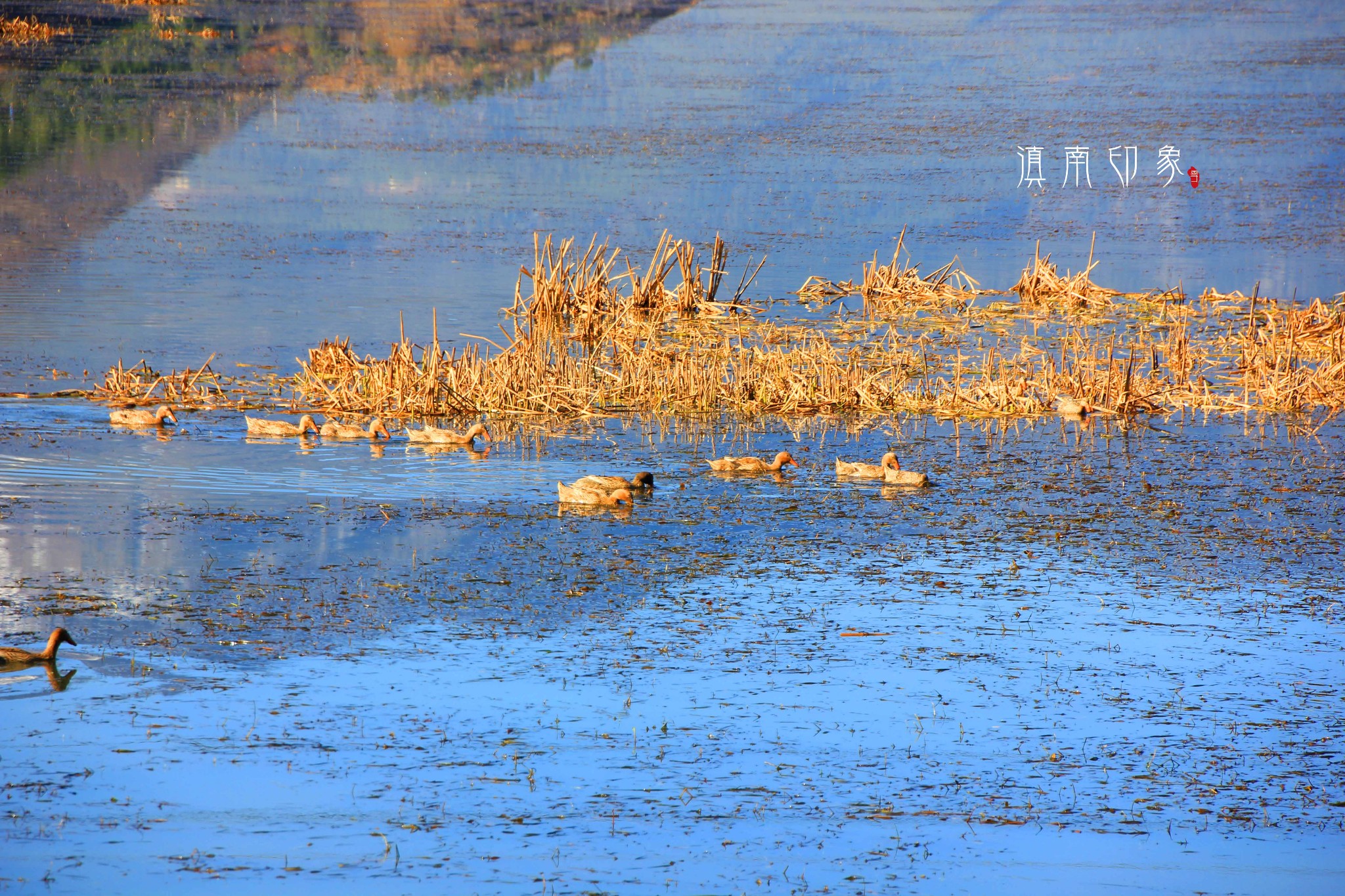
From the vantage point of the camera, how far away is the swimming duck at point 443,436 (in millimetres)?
15156

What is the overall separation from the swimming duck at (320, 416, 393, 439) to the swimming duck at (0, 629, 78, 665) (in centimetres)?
604

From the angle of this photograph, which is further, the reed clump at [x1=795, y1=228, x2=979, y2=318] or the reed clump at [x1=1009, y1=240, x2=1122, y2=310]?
the reed clump at [x1=1009, y1=240, x2=1122, y2=310]

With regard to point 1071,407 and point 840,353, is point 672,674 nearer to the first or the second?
point 1071,407

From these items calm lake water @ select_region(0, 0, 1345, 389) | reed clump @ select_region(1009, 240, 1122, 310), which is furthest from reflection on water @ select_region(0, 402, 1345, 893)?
reed clump @ select_region(1009, 240, 1122, 310)

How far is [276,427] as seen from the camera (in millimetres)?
15273

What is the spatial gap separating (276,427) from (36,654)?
6.26 metres

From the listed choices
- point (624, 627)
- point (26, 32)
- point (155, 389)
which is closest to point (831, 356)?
point (155, 389)

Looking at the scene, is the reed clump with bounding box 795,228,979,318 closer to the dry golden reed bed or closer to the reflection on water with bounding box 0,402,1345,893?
the dry golden reed bed

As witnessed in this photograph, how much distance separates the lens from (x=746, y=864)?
710cm

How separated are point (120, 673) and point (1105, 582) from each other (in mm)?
6229

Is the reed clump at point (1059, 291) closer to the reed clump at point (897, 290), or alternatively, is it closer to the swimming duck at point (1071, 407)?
the reed clump at point (897, 290)

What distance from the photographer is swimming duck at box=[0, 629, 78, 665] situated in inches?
354
